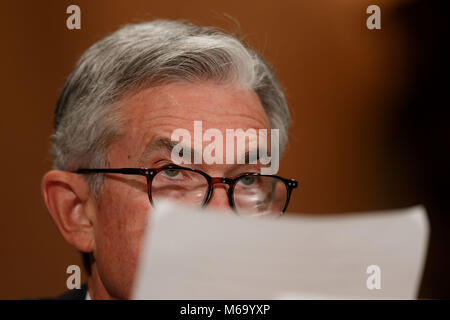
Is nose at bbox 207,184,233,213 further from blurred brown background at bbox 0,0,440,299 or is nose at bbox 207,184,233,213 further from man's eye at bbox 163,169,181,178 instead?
blurred brown background at bbox 0,0,440,299

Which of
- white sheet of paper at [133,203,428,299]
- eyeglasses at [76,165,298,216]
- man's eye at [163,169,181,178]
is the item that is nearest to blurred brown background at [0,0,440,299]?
eyeglasses at [76,165,298,216]

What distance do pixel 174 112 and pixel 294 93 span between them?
62 centimetres

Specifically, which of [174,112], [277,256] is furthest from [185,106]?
[277,256]

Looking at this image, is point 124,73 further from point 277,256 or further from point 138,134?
point 277,256

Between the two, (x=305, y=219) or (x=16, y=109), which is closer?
(x=305, y=219)

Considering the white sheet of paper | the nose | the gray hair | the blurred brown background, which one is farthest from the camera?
the blurred brown background

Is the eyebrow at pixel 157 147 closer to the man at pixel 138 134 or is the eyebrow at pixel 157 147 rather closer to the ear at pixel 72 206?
the man at pixel 138 134

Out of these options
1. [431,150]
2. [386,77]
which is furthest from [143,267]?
[431,150]

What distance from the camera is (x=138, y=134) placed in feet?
3.70

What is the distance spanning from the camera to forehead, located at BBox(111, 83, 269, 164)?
1.11m

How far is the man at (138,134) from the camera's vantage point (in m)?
1.08

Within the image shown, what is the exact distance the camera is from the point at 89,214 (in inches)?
46.3
